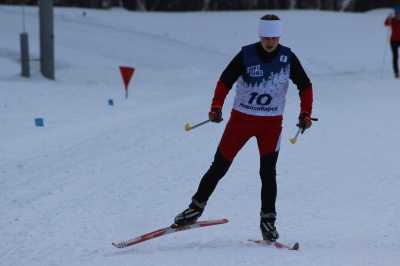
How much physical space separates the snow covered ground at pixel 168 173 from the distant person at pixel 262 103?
0.44m

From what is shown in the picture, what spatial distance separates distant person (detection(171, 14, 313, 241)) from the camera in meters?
5.25

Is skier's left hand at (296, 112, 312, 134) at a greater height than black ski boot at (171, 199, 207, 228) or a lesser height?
greater

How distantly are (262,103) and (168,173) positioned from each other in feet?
9.98

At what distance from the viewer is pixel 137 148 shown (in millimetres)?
9570

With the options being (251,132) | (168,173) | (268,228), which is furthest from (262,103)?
(168,173)

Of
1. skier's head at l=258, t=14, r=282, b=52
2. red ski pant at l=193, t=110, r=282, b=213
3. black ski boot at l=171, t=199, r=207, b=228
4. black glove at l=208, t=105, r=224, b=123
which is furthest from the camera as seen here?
black ski boot at l=171, t=199, r=207, b=228

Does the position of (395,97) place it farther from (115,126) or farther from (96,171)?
(96,171)

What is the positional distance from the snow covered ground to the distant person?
0.44 metres

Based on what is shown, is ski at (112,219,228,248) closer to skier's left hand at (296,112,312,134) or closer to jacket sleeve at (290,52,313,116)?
skier's left hand at (296,112,312,134)

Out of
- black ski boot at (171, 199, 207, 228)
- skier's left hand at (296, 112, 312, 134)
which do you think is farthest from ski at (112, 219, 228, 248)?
skier's left hand at (296, 112, 312, 134)

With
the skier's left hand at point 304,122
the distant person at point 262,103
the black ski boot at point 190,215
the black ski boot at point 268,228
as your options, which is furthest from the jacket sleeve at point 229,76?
the black ski boot at point 268,228

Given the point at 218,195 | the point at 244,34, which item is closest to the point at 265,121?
the point at 218,195

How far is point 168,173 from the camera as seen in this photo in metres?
8.16

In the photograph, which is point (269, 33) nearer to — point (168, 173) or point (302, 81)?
point (302, 81)
